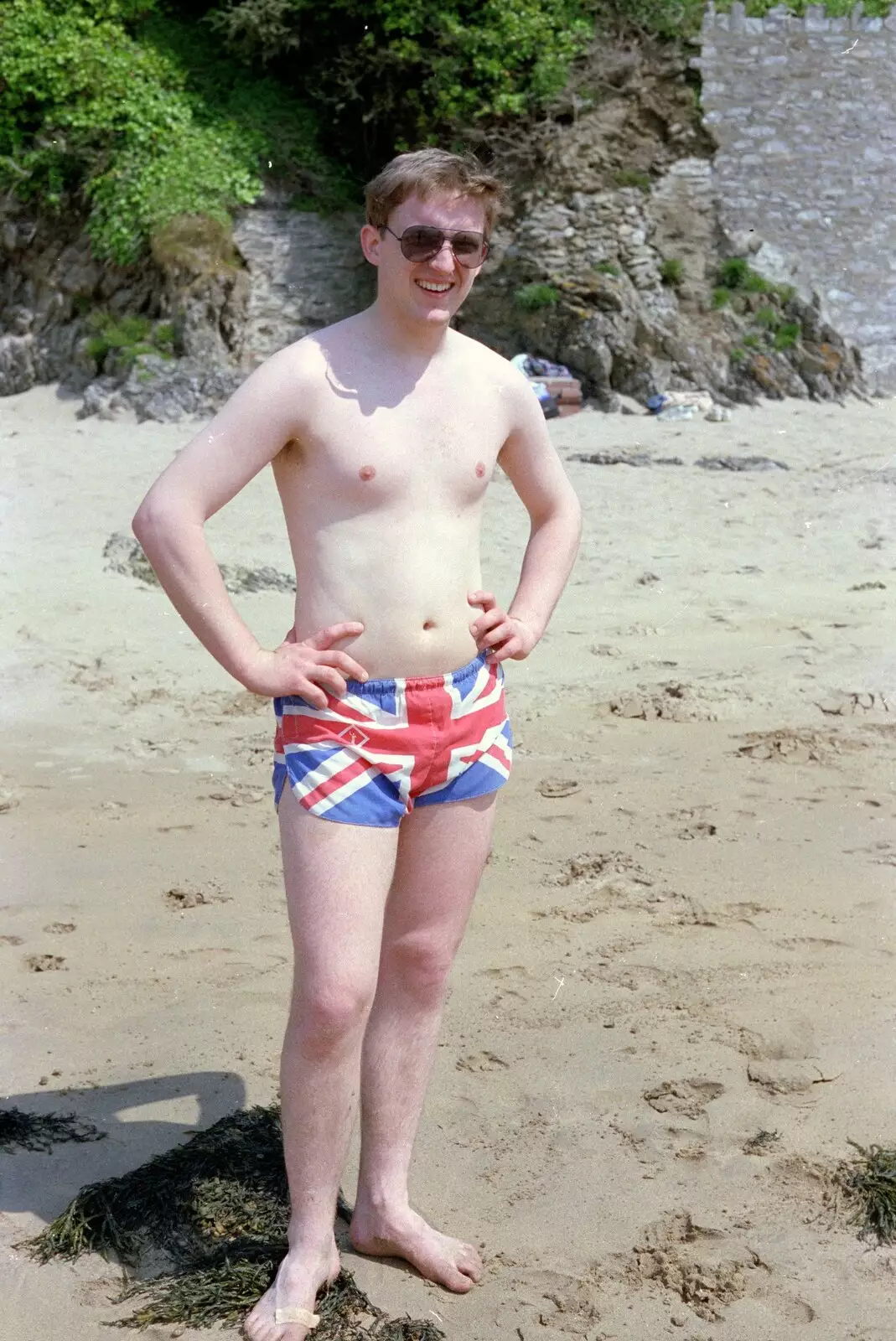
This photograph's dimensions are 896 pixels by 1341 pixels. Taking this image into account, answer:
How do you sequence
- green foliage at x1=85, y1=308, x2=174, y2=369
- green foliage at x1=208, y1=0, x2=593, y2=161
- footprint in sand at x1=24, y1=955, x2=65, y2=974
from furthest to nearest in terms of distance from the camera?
green foliage at x1=208, y1=0, x2=593, y2=161 → green foliage at x1=85, y1=308, x2=174, y2=369 → footprint in sand at x1=24, y1=955, x2=65, y2=974

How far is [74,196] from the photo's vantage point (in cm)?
1288

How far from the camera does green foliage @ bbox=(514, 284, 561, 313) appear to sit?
12.3 metres

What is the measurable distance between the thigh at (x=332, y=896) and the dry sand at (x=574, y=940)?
0.71 meters

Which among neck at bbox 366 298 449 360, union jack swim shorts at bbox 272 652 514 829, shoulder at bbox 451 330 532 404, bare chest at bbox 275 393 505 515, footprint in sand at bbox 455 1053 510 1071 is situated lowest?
footprint in sand at bbox 455 1053 510 1071

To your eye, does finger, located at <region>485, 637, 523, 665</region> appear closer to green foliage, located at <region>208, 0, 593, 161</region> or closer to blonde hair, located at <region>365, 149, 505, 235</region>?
blonde hair, located at <region>365, 149, 505, 235</region>

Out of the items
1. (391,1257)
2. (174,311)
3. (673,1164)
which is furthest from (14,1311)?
(174,311)

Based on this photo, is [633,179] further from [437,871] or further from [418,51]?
[437,871]

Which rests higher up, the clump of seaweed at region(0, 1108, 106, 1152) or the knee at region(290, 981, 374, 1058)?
the knee at region(290, 981, 374, 1058)

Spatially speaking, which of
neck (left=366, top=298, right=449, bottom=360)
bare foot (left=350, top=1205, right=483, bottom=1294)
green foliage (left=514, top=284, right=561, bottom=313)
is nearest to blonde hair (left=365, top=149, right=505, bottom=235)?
neck (left=366, top=298, right=449, bottom=360)

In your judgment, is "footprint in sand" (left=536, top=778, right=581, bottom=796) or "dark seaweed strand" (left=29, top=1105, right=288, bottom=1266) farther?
"footprint in sand" (left=536, top=778, right=581, bottom=796)

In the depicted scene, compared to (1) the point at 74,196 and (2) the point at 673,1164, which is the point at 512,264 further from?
(2) the point at 673,1164

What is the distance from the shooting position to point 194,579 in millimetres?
2451

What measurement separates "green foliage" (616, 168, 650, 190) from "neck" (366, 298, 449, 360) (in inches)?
445

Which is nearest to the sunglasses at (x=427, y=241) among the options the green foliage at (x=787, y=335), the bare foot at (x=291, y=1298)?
the bare foot at (x=291, y=1298)
